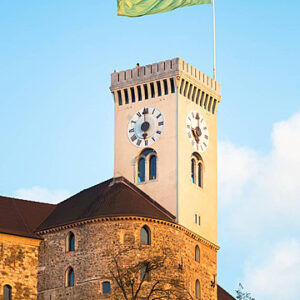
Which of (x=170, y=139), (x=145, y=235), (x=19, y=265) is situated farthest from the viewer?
(x=170, y=139)

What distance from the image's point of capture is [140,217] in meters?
85.9

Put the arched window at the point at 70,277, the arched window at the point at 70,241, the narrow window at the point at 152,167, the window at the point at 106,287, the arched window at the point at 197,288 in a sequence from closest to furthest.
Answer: the window at the point at 106,287 → the arched window at the point at 70,277 → the arched window at the point at 70,241 → the arched window at the point at 197,288 → the narrow window at the point at 152,167

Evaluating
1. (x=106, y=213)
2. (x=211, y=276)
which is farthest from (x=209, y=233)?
(x=106, y=213)

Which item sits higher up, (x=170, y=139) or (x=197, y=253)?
(x=170, y=139)

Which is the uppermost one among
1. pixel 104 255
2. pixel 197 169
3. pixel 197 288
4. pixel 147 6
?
pixel 147 6

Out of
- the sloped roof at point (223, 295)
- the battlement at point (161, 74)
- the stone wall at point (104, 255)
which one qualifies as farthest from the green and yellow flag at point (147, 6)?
the sloped roof at point (223, 295)

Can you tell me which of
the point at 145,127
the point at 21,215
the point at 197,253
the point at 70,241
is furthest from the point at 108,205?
the point at 145,127

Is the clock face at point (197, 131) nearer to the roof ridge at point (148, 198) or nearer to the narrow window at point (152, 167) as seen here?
the narrow window at point (152, 167)

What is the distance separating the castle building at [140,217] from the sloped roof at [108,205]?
0.10 meters

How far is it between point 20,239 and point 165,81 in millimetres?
16150

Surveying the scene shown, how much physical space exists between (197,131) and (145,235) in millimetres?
11150

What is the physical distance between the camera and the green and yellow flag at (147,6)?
308 feet

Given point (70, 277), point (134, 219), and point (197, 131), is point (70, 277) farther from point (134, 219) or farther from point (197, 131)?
point (197, 131)

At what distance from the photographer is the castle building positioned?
8538cm
